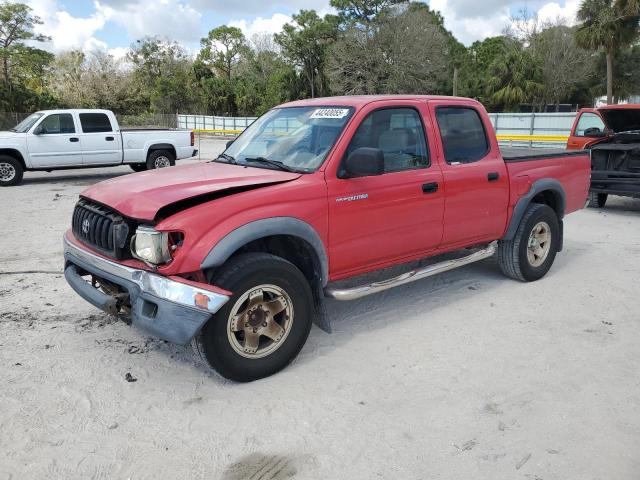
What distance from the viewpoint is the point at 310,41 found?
204ft

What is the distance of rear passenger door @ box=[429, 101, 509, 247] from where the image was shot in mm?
4855

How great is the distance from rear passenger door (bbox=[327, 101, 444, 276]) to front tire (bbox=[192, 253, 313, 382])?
0.49 meters

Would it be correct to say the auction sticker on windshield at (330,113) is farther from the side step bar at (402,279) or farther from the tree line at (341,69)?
the tree line at (341,69)

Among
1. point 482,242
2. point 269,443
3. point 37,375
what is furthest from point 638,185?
point 37,375

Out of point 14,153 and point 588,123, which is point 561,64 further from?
Answer: point 14,153

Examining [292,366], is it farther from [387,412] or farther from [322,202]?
[322,202]

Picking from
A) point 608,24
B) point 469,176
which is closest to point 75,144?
point 469,176

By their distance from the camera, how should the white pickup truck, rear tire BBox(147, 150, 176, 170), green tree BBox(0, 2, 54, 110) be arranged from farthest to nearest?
green tree BBox(0, 2, 54, 110), rear tire BBox(147, 150, 176, 170), the white pickup truck

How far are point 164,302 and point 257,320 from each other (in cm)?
65

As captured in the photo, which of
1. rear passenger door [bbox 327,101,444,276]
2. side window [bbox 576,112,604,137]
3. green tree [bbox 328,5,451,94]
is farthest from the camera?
green tree [bbox 328,5,451,94]

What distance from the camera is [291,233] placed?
149 inches

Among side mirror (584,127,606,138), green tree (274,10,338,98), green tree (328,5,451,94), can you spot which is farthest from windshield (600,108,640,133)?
green tree (274,10,338,98)

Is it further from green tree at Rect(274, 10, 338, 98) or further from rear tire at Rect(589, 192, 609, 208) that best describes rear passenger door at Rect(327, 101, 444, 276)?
green tree at Rect(274, 10, 338, 98)

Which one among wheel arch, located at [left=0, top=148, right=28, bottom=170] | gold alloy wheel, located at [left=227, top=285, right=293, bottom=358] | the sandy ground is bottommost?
the sandy ground
